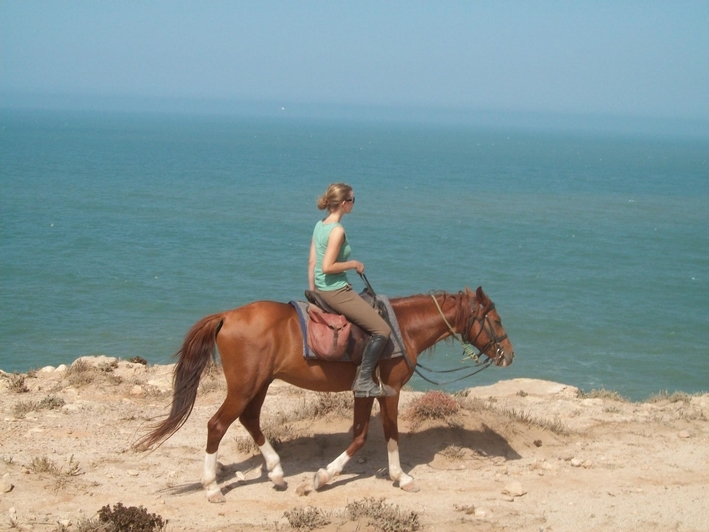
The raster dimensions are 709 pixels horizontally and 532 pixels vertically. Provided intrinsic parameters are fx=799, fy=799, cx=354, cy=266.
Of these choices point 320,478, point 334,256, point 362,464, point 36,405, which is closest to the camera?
point 334,256

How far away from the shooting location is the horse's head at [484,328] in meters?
8.92

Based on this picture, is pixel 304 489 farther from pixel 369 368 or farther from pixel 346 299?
pixel 346 299

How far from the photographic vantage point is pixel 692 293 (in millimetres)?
34625

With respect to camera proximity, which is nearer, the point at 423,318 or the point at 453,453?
the point at 423,318

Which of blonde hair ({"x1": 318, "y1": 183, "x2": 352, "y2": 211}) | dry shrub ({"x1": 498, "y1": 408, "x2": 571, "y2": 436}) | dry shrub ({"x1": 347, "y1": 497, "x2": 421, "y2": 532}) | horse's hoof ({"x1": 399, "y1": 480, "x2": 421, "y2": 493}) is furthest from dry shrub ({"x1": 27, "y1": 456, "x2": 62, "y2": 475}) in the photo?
dry shrub ({"x1": 498, "y1": 408, "x2": 571, "y2": 436})

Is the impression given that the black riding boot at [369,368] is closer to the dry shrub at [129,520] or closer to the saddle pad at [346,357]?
the saddle pad at [346,357]

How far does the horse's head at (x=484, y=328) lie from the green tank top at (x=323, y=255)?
1580 millimetres

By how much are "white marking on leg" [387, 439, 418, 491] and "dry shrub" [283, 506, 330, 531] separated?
1.29 meters

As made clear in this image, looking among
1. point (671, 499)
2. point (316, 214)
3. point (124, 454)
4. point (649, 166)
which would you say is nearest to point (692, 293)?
point (316, 214)

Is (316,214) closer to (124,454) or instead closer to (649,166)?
(124,454)

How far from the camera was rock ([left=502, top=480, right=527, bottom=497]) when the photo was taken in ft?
27.5

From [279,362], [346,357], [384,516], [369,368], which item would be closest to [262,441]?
[279,362]

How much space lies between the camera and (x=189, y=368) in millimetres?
8281

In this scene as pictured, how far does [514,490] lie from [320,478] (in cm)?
204
